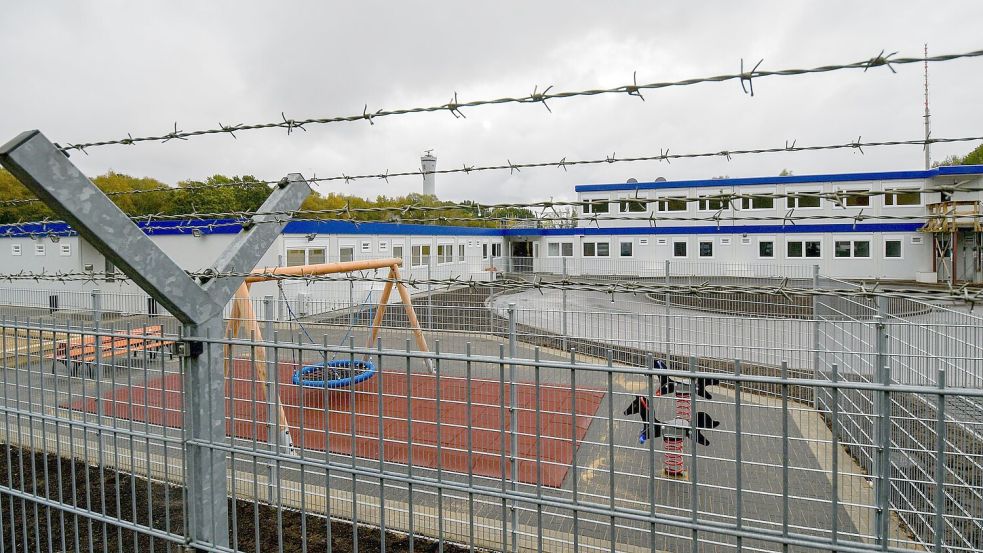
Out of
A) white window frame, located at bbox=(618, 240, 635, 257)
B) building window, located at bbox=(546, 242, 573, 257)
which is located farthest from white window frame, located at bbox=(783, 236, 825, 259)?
building window, located at bbox=(546, 242, 573, 257)

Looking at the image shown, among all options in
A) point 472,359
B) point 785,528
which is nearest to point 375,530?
point 472,359

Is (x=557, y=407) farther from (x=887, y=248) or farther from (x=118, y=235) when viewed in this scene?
(x=887, y=248)

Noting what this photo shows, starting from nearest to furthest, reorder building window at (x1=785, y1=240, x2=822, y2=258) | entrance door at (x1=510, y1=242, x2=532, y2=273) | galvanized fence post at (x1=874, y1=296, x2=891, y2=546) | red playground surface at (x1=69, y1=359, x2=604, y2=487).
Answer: galvanized fence post at (x1=874, y1=296, x2=891, y2=546) → red playground surface at (x1=69, y1=359, x2=604, y2=487) → building window at (x1=785, y1=240, x2=822, y2=258) → entrance door at (x1=510, y1=242, x2=532, y2=273)

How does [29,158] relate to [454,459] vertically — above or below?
above

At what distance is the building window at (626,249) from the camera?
1284 inches

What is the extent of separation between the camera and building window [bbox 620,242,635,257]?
3262 cm

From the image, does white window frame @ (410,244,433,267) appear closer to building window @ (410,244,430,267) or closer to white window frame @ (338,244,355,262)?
building window @ (410,244,430,267)

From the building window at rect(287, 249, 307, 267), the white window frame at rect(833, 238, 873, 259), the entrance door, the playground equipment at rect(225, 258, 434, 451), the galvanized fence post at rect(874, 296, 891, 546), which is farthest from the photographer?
the entrance door

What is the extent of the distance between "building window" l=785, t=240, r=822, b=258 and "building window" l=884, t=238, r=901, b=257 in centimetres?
306

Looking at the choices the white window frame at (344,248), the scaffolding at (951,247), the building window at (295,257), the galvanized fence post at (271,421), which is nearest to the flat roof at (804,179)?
the scaffolding at (951,247)

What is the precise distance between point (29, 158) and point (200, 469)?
1411 millimetres

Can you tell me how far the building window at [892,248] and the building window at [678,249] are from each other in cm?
944

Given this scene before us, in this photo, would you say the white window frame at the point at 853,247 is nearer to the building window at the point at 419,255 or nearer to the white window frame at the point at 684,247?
the white window frame at the point at 684,247

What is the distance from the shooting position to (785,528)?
183 centimetres
